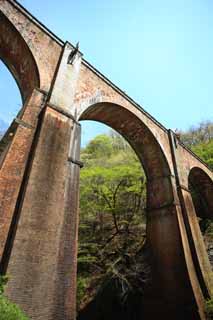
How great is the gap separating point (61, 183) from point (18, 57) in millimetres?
3999

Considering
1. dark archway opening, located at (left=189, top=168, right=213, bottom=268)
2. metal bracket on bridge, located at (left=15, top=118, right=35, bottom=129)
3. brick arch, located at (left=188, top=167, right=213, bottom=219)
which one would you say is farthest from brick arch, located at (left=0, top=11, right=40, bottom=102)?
brick arch, located at (left=188, top=167, right=213, bottom=219)

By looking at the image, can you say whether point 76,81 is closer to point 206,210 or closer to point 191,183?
point 191,183

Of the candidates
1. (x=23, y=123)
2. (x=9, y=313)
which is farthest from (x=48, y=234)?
(x=23, y=123)

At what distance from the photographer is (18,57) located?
619 cm

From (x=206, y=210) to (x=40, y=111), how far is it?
13260mm

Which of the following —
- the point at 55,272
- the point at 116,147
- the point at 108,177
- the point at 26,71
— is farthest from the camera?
the point at 116,147

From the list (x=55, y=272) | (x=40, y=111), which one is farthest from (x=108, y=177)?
(x=55, y=272)

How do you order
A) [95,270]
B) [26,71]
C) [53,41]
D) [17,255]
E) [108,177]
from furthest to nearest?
[108,177] < [95,270] < [53,41] < [26,71] < [17,255]

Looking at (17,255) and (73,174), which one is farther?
(73,174)

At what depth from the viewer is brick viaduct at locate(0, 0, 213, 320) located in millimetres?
3858

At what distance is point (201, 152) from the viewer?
16.2 meters

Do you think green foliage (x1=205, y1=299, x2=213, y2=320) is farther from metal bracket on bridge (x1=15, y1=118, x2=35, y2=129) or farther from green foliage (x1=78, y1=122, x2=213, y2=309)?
metal bracket on bridge (x1=15, y1=118, x2=35, y2=129)

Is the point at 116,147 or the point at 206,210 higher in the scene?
the point at 116,147

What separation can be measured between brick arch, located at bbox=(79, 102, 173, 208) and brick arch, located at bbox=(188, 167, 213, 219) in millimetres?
4829
